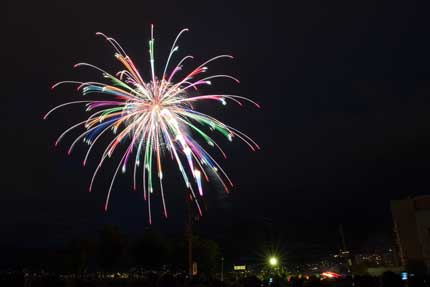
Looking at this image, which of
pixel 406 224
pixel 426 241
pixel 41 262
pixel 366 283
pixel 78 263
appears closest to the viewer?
pixel 366 283

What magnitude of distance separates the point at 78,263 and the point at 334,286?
9321 cm

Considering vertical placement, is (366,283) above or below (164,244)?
below

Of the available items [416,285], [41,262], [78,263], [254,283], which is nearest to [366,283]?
[416,285]

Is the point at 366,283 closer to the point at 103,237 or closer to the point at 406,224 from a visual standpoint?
the point at 406,224

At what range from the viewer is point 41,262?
497 feet

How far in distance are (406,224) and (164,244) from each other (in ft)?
184

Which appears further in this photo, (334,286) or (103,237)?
(103,237)

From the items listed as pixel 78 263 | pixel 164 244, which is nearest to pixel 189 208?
pixel 164 244

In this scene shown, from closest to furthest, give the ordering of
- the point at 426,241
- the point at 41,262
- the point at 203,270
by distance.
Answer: the point at 426,241 → the point at 203,270 → the point at 41,262

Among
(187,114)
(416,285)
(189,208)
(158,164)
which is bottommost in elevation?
(416,285)

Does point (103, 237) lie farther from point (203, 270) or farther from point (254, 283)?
point (254, 283)

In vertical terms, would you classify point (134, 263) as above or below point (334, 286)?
above

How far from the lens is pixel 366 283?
2812 centimetres

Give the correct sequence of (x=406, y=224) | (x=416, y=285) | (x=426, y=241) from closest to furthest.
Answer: (x=416, y=285) → (x=426, y=241) → (x=406, y=224)
